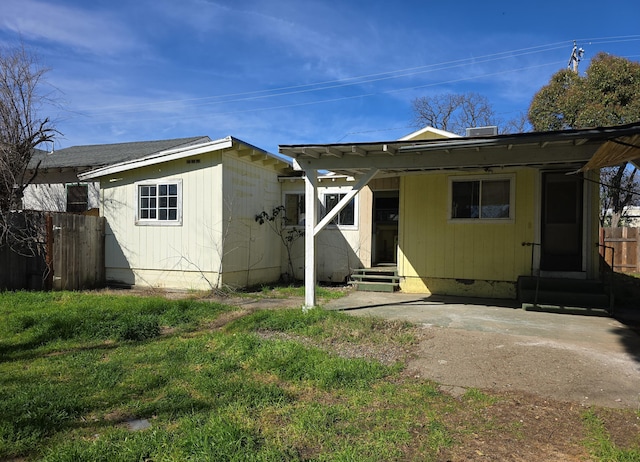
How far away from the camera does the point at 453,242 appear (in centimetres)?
949

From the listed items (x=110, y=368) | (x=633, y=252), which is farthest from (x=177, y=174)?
(x=633, y=252)

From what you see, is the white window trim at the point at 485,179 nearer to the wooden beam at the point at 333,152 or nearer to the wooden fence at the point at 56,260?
the wooden beam at the point at 333,152

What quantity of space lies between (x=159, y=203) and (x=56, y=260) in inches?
98.7

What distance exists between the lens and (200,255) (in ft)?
32.7

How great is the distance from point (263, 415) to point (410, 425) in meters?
1.17

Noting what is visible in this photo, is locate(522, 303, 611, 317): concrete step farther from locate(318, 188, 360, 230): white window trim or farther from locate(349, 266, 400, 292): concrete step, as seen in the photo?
locate(318, 188, 360, 230): white window trim

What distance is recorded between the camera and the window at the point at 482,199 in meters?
9.13

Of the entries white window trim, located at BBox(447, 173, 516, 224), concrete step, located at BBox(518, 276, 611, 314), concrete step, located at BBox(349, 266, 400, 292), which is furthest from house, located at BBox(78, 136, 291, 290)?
concrete step, located at BBox(518, 276, 611, 314)

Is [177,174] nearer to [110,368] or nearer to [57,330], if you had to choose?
[57,330]

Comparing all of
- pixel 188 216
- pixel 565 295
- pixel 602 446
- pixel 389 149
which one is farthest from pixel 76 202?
pixel 602 446

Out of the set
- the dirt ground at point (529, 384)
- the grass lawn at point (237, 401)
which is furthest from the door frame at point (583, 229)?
the grass lawn at point (237, 401)

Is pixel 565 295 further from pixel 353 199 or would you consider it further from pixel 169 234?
pixel 169 234

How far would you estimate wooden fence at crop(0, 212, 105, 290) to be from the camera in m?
9.18

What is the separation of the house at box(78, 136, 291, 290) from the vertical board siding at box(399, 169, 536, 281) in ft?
12.4
